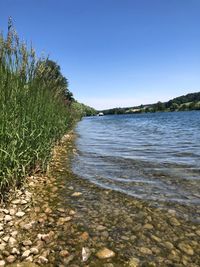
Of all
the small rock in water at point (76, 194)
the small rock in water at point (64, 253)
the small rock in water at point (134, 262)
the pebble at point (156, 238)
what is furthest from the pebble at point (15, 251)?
the small rock in water at point (76, 194)

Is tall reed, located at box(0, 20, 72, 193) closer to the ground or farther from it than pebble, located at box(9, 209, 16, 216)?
farther from it

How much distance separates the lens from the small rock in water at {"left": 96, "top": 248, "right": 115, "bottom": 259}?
164 inches

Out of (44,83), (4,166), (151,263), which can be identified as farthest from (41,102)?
(151,263)

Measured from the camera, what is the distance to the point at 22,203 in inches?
230

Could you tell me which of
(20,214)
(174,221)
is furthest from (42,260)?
(174,221)

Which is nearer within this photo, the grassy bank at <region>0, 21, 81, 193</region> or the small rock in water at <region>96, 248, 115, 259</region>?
the small rock in water at <region>96, 248, 115, 259</region>

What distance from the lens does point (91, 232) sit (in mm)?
4867

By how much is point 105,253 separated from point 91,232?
2.23 feet

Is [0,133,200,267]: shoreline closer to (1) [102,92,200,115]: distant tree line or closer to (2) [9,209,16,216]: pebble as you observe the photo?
(2) [9,209,16,216]: pebble

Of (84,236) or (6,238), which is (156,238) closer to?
(84,236)

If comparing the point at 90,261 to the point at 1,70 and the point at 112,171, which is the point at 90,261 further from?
the point at 112,171

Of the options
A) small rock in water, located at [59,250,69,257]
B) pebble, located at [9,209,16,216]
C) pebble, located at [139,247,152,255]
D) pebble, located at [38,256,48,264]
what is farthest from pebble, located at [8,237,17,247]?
pebble, located at [139,247,152,255]

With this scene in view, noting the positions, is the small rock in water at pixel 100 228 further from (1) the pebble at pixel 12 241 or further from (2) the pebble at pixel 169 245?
(1) the pebble at pixel 12 241

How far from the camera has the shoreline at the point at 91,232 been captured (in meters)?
4.09
